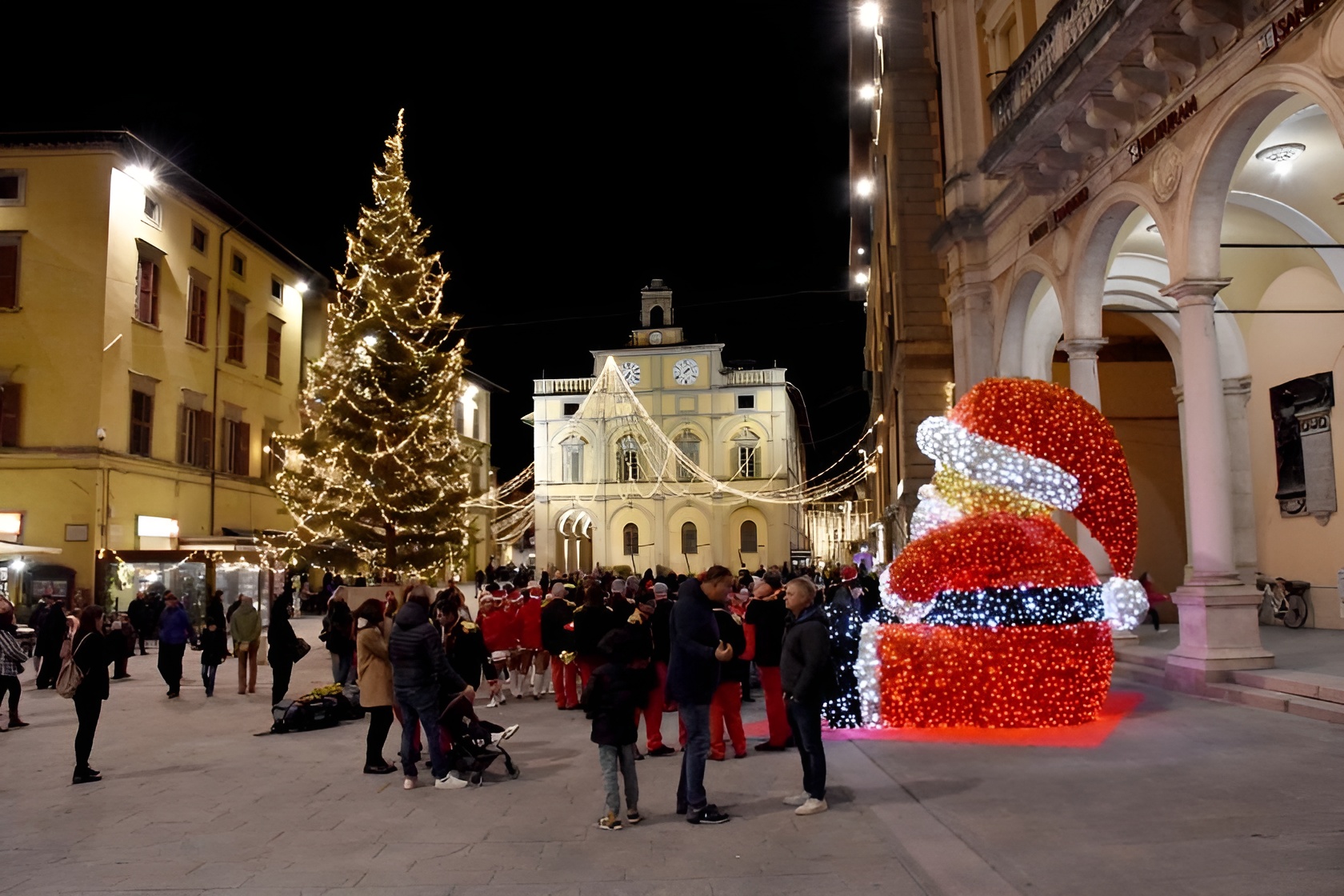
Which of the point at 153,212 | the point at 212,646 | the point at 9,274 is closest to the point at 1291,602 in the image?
the point at 212,646

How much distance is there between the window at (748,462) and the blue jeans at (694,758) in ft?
185

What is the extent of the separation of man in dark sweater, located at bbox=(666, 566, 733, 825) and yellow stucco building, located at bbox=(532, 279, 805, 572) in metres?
53.4

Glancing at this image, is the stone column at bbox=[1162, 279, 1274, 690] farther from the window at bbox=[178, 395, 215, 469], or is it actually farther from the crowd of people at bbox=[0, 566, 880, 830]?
the window at bbox=[178, 395, 215, 469]

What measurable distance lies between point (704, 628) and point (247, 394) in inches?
1117

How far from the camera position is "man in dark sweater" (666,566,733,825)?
21.7ft

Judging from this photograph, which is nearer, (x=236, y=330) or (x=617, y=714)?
(x=617, y=714)

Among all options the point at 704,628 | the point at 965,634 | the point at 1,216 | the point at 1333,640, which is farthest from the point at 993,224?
the point at 1,216

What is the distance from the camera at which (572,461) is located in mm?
64062

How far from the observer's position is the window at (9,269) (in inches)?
960

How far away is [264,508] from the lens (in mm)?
33062

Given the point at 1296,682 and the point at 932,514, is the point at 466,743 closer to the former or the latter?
the point at 932,514

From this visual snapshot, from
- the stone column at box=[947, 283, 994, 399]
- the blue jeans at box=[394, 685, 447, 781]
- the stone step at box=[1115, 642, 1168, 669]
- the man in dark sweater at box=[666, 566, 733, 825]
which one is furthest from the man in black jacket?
the stone column at box=[947, 283, 994, 399]

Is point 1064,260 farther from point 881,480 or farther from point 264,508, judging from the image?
point 264,508

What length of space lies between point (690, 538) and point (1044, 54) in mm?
51245
